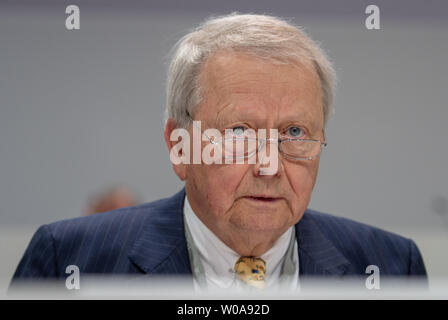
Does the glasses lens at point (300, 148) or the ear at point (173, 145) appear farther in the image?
the ear at point (173, 145)

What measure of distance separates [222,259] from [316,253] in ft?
0.88

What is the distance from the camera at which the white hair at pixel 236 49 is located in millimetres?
1426

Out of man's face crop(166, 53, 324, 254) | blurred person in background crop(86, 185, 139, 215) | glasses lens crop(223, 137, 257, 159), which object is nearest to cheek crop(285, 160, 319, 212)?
man's face crop(166, 53, 324, 254)

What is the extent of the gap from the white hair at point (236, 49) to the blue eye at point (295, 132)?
136 millimetres

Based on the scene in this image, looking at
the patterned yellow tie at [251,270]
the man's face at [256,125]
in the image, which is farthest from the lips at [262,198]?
the patterned yellow tie at [251,270]

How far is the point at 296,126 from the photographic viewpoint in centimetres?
144

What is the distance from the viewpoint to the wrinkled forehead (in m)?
1.39

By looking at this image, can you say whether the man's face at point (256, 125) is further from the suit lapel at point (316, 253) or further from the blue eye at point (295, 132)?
the suit lapel at point (316, 253)

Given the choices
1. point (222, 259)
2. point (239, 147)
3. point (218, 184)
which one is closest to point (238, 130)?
point (239, 147)
